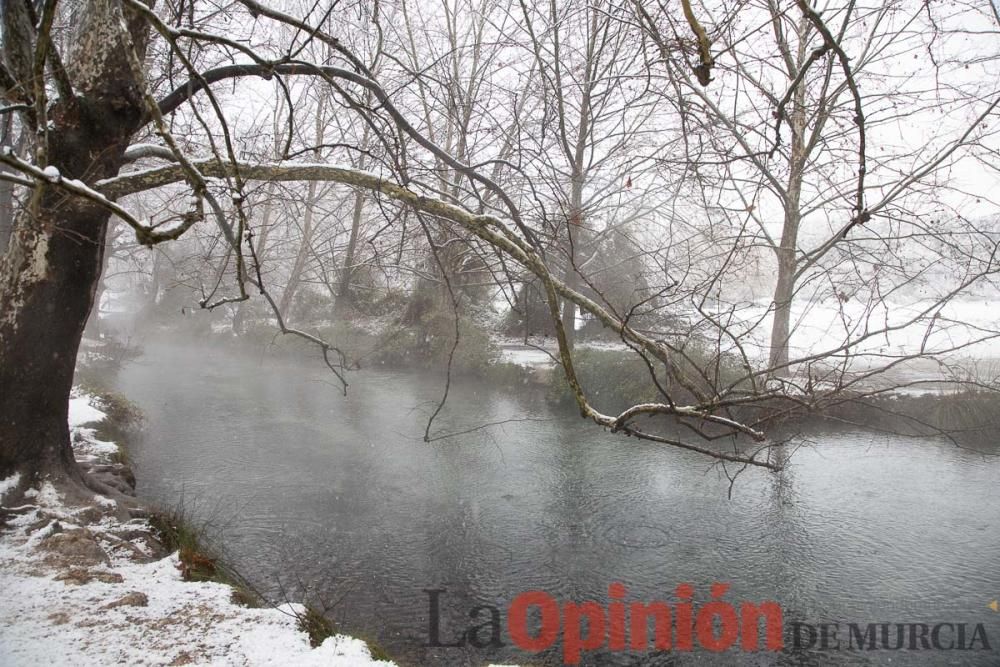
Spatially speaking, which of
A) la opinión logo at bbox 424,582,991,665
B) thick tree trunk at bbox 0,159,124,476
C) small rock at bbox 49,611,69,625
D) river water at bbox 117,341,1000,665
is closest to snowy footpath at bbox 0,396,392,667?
small rock at bbox 49,611,69,625

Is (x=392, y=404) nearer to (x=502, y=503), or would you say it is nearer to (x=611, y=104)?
(x=502, y=503)

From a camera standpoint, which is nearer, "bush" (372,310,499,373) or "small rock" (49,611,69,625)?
"small rock" (49,611,69,625)

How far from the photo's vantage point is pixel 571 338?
548 inches

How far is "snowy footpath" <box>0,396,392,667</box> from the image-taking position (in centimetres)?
335

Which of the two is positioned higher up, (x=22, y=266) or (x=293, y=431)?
(x=22, y=266)

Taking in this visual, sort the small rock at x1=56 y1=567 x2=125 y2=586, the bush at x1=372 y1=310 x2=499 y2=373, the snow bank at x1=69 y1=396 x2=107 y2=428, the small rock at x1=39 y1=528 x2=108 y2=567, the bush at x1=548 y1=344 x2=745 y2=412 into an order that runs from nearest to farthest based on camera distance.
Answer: the small rock at x1=56 y1=567 x2=125 y2=586, the small rock at x1=39 y1=528 x2=108 y2=567, the snow bank at x1=69 y1=396 x2=107 y2=428, the bush at x1=548 y1=344 x2=745 y2=412, the bush at x1=372 y1=310 x2=499 y2=373

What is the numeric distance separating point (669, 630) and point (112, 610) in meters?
3.54

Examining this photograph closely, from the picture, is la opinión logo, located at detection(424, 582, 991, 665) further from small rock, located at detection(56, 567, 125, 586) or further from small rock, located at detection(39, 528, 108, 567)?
small rock, located at detection(39, 528, 108, 567)

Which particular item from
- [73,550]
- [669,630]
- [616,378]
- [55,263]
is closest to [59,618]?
[73,550]

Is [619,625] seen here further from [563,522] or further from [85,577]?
[85,577]

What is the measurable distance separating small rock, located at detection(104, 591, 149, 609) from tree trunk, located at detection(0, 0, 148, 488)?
1.73 m

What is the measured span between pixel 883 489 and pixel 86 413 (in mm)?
9819

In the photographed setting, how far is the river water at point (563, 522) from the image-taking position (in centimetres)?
505

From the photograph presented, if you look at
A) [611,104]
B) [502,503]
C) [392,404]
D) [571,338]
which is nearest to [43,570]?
[502,503]
